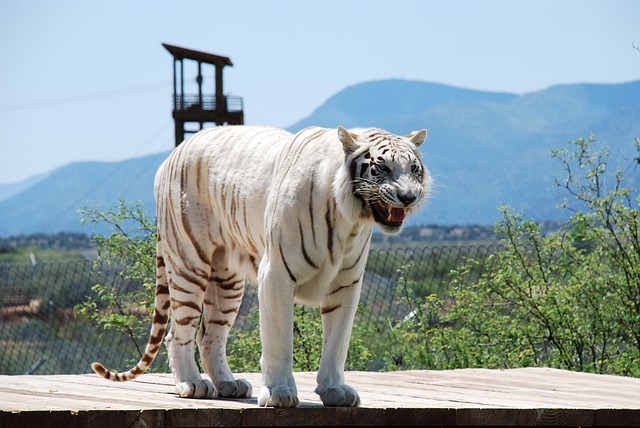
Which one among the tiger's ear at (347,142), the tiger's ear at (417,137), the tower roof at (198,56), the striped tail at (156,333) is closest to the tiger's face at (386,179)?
the tiger's ear at (347,142)

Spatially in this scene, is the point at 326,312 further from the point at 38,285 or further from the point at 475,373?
the point at 38,285

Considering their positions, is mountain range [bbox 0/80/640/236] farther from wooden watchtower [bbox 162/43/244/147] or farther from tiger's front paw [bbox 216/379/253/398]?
tiger's front paw [bbox 216/379/253/398]

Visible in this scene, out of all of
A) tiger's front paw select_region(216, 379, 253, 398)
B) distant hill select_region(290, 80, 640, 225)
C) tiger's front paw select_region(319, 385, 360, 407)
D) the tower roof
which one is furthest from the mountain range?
tiger's front paw select_region(319, 385, 360, 407)

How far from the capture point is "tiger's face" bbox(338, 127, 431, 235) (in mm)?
4027

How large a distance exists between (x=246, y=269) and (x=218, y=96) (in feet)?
33.8

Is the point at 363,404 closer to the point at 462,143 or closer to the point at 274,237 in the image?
the point at 274,237

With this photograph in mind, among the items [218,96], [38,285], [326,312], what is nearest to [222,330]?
[326,312]

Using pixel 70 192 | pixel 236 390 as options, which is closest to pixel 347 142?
pixel 236 390

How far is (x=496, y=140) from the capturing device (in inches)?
5620

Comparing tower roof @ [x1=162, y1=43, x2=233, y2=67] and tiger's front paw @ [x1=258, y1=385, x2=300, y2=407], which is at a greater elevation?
tower roof @ [x1=162, y1=43, x2=233, y2=67]

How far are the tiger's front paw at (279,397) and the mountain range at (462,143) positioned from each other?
109244 millimetres

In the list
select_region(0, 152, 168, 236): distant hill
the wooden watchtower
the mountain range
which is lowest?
select_region(0, 152, 168, 236): distant hill

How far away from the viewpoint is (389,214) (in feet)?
13.4

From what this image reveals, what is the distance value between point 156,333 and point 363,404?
131cm
